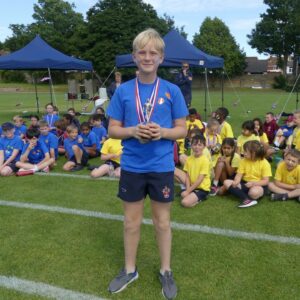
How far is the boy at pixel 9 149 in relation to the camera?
677 centimetres

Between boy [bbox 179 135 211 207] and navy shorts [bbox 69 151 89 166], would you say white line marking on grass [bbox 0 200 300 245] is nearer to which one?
boy [bbox 179 135 211 207]

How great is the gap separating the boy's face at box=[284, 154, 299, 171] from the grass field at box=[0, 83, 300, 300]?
1.73ft

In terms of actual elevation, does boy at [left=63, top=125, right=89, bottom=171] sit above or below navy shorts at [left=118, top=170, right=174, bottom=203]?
below

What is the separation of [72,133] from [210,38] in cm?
6063

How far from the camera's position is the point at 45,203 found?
16.9 feet

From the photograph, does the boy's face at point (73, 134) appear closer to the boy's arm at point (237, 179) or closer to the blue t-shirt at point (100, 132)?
the blue t-shirt at point (100, 132)

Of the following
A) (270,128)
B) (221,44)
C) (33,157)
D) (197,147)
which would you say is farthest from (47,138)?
(221,44)

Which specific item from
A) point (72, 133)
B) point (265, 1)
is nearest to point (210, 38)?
point (265, 1)

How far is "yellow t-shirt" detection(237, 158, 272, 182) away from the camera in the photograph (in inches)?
204

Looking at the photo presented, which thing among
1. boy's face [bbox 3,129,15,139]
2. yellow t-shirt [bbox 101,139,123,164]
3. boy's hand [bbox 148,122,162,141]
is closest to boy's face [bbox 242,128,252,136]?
yellow t-shirt [bbox 101,139,123,164]

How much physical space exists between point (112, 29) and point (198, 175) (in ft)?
146

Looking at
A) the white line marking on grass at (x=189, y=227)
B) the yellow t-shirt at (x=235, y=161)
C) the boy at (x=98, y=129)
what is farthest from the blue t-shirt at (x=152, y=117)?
the boy at (x=98, y=129)

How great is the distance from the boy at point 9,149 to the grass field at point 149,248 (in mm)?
1358

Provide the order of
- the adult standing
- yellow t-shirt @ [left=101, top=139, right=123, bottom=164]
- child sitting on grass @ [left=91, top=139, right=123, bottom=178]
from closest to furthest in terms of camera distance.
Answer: child sitting on grass @ [left=91, top=139, right=123, bottom=178] → yellow t-shirt @ [left=101, top=139, right=123, bottom=164] → the adult standing
